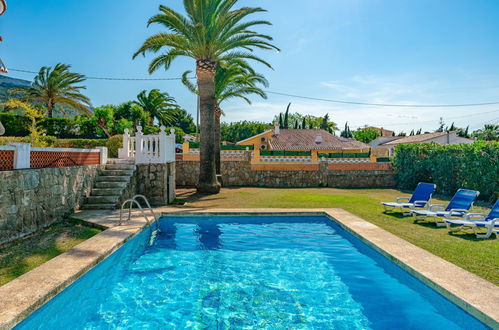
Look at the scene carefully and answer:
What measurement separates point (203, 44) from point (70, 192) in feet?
29.5

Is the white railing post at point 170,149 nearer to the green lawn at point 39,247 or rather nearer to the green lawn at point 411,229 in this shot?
the green lawn at point 411,229

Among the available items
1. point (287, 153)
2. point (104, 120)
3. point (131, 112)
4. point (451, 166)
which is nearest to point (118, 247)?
point (287, 153)

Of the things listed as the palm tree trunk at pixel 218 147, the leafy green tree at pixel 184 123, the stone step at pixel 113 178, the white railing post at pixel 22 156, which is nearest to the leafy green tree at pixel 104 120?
the palm tree trunk at pixel 218 147

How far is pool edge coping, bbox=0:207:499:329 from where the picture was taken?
3.70m

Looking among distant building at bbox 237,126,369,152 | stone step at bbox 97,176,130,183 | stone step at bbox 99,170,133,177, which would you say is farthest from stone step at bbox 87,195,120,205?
distant building at bbox 237,126,369,152

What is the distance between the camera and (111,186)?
11.3 meters

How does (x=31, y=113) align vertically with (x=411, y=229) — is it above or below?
above

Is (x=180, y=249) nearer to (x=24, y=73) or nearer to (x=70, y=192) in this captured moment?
(x=70, y=192)

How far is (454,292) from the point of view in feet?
13.4

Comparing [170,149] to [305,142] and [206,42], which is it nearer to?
[206,42]

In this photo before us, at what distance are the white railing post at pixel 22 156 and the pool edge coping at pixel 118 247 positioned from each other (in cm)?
227

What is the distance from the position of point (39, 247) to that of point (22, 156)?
2.62 metres

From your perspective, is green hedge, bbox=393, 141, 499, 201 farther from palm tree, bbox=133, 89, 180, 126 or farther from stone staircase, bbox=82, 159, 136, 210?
palm tree, bbox=133, 89, 180, 126

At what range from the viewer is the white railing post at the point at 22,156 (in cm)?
744
